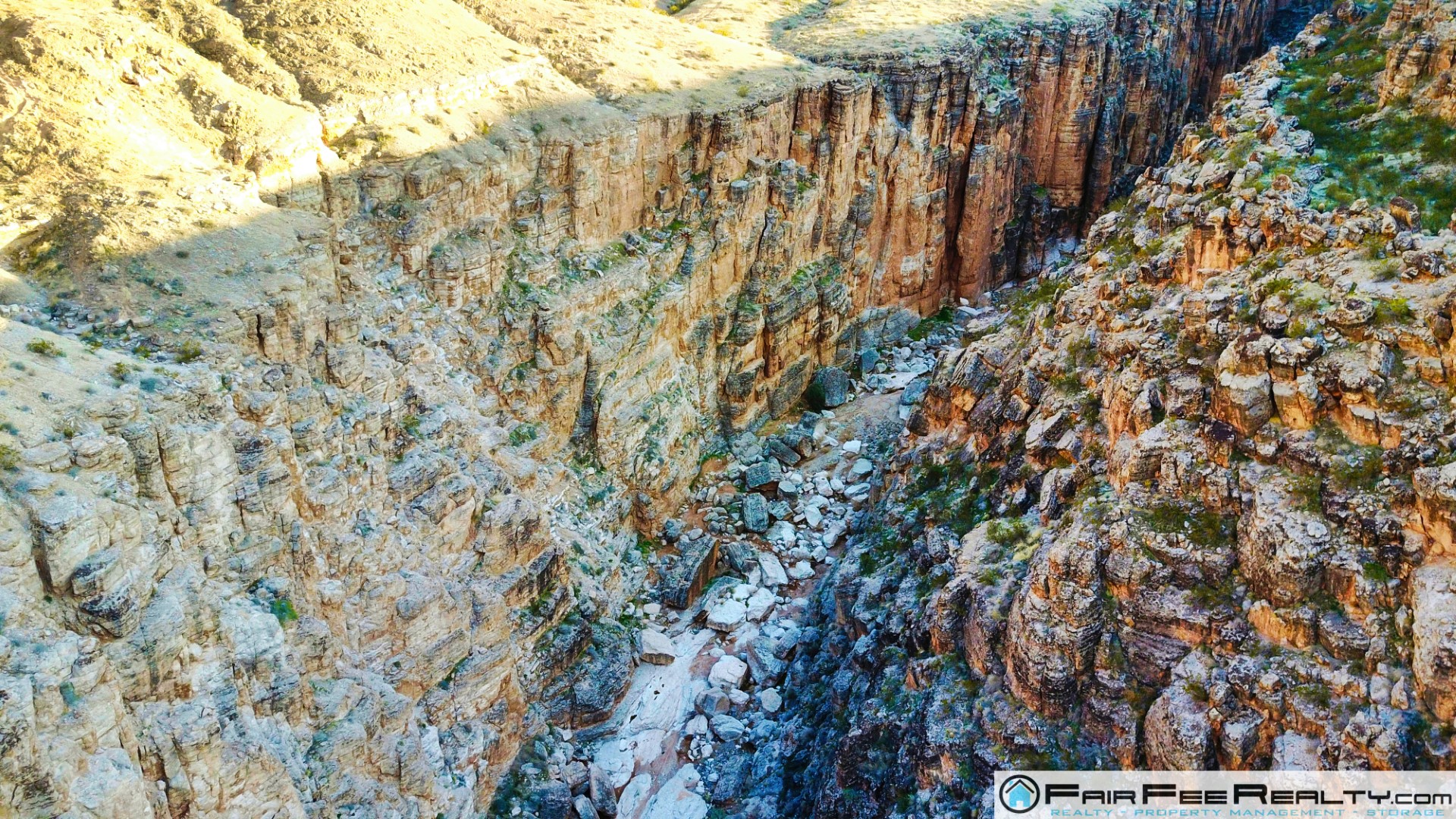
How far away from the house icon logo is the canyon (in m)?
0.75

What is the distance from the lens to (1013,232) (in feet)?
211

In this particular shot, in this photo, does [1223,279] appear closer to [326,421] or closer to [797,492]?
[797,492]

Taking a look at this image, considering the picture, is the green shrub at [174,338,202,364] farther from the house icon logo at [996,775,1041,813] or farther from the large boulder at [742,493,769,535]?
the large boulder at [742,493,769,535]

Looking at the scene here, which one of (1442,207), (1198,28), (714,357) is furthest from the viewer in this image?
(1198,28)

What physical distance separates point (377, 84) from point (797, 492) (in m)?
21.6

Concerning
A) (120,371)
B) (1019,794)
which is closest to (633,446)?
(120,371)

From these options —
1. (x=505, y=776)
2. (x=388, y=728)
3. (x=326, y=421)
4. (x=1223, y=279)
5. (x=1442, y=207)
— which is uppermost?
(x=1442, y=207)

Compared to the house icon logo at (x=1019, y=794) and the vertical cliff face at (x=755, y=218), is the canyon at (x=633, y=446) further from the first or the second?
the house icon logo at (x=1019, y=794)

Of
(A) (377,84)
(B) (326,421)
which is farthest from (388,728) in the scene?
(A) (377,84)

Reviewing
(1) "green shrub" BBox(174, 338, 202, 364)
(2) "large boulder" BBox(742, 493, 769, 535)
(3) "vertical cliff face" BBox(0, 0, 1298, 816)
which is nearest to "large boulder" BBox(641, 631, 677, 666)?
(3) "vertical cliff face" BBox(0, 0, 1298, 816)

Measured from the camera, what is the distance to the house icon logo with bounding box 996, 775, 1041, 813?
25.1 metres

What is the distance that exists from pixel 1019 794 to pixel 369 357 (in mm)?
19676

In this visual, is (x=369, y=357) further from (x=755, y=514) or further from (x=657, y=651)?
(x=755, y=514)

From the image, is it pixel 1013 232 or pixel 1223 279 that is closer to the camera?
pixel 1223 279
